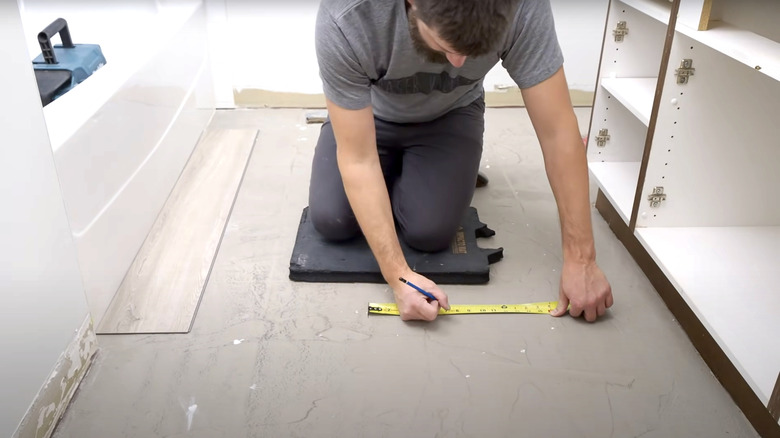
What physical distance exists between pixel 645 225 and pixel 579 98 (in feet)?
4.04

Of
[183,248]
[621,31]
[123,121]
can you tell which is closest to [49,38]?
[123,121]

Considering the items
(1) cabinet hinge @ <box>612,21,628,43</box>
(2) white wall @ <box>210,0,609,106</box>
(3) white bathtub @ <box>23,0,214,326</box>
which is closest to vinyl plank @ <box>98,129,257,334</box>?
Answer: (3) white bathtub @ <box>23,0,214,326</box>

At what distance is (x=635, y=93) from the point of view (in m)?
1.78

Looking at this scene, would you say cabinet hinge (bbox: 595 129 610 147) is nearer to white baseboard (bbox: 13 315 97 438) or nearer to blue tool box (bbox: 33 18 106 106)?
white baseboard (bbox: 13 315 97 438)

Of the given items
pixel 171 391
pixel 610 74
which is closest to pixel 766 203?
pixel 610 74

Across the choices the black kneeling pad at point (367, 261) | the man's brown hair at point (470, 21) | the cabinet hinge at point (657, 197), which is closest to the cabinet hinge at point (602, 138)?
the cabinet hinge at point (657, 197)

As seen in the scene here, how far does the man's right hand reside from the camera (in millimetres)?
1471

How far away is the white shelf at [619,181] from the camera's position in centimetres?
178

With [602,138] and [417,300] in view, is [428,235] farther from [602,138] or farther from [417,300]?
[602,138]

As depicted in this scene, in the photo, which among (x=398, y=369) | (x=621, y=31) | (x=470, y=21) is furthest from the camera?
(x=621, y=31)

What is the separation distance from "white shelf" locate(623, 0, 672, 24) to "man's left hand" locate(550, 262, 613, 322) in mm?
585

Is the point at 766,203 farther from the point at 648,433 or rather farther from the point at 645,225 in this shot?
the point at 648,433

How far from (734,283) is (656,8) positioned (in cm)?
66

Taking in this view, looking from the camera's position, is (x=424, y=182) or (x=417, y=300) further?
(x=424, y=182)
